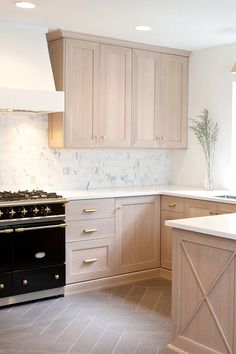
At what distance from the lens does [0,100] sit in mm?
4270

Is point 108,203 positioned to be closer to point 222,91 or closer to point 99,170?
point 99,170

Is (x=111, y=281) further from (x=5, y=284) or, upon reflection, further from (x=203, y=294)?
(x=203, y=294)

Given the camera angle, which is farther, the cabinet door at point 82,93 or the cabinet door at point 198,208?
the cabinet door at point 82,93

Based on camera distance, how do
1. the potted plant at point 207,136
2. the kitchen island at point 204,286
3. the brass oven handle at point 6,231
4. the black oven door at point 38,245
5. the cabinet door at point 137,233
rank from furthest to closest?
the potted plant at point 207,136
the cabinet door at point 137,233
the black oven door at point 38,245
the brass oven handle at point 6,231
the kitchen island at point 204,286

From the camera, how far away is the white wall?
18.2 feet

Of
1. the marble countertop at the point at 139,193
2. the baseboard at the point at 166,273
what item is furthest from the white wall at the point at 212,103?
the baseboard at the point at 166,273

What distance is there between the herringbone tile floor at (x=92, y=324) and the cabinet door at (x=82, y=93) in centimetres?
151

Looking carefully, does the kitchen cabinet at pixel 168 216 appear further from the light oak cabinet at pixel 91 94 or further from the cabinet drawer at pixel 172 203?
the light oak cabinet at pixel 91 94

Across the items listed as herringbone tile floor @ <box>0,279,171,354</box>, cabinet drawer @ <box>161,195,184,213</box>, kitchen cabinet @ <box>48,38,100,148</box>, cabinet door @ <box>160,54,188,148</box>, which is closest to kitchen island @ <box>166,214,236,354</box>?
herringbone tile floor @ <box>0,279,171,354</box>

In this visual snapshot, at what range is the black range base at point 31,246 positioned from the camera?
4262 mm

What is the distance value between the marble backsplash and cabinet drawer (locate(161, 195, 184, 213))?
0.66 m

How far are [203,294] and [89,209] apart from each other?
73.4 inches

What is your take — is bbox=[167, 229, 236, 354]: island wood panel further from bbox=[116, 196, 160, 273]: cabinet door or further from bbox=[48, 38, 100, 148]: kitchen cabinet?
bbox=[48, 38, 100, 148]: kitchen cabinet

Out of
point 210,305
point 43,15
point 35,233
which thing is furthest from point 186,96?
point 210,305
